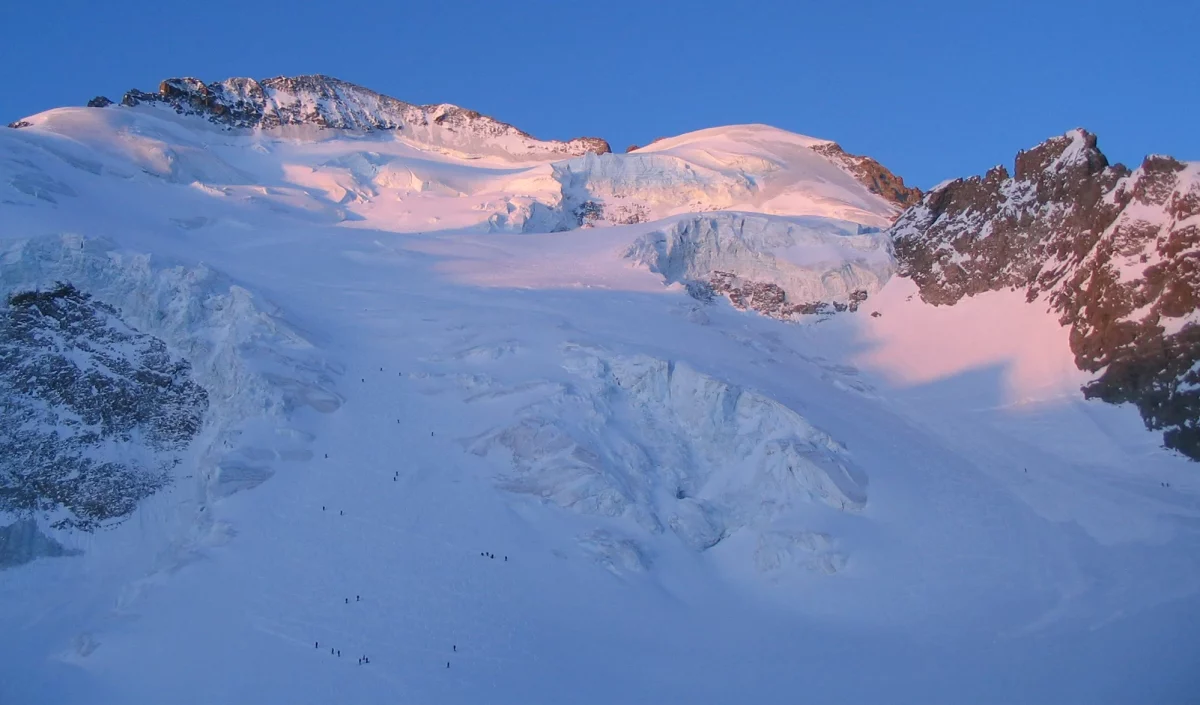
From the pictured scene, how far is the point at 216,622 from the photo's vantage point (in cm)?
2750

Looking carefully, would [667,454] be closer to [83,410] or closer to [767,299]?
[767,299]

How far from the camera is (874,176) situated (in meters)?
85.6

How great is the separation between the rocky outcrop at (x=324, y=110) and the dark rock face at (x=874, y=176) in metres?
19.8

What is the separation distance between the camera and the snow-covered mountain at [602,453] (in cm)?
2748

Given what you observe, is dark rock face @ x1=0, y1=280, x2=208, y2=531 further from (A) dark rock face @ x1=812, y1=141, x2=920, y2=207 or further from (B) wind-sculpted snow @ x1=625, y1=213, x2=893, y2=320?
(A) dark rock face @ x1=812, y1=141, x2=920, y2=207

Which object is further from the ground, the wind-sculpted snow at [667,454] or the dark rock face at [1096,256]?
the dark rock face at [1096,256]

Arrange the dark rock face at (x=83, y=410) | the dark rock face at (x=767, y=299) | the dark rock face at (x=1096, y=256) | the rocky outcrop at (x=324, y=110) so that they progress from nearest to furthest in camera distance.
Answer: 1. the dark rock face at (x=83, y=410)
2. the dark rock face at (x=1096, y=256)
3. the dark rock face at (x=767, y=299)
4. the rocky outcrop at (x=324, y=110)

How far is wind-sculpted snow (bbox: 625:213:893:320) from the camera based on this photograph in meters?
52.7

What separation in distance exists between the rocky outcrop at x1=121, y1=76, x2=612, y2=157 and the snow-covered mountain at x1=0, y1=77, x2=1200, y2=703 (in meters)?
24.7

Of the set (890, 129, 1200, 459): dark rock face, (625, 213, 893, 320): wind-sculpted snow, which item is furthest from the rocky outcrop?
(890, 129, 1200, 459): dark rock face

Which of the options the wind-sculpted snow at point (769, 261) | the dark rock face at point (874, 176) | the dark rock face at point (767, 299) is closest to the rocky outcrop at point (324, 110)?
the dark rock face at point (874, 176)

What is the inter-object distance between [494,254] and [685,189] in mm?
25774

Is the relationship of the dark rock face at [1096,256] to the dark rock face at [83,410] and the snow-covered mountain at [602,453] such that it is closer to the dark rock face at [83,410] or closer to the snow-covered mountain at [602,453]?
the snow-covered mountain at [602,453]

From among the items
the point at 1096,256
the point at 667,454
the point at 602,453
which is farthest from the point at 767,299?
the point at 602,453
